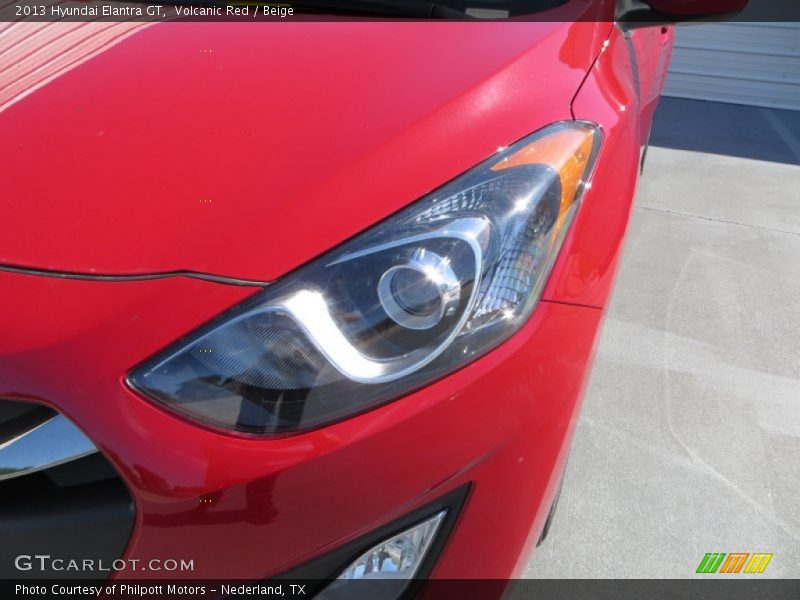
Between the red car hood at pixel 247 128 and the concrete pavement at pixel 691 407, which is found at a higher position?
the red car hood at pixel 247 128

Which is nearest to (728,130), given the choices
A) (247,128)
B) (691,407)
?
(691,407)

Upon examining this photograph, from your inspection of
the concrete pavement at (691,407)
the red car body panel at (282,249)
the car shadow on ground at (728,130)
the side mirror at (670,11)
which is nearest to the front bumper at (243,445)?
the red car body panel at (282,249)

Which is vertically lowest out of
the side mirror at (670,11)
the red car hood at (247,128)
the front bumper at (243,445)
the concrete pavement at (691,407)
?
the concrete pavement at (691,407)

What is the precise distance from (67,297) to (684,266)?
9.40ft

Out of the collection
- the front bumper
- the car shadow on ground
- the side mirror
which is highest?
the side mirror

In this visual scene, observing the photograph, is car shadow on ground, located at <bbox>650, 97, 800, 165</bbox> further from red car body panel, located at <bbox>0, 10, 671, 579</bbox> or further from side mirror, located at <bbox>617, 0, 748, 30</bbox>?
red car body panel, located at <bbox>0, 10, 671, 579</bbox>

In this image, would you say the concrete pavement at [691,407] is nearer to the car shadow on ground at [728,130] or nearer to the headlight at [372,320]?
the headlight at [372,320]

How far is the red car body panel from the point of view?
92 cm

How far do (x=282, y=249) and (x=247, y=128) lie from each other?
0.35 m

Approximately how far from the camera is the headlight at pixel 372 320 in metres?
0.94

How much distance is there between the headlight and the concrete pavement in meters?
0.99

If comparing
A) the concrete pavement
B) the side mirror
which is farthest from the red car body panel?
the concrete pavement

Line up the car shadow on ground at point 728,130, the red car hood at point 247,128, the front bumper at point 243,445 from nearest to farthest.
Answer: the front bumper at point 243,445
the red car hood at point 247,128
the car shadow on ground at point 728,130

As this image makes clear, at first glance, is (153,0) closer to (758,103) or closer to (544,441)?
(544,441)
